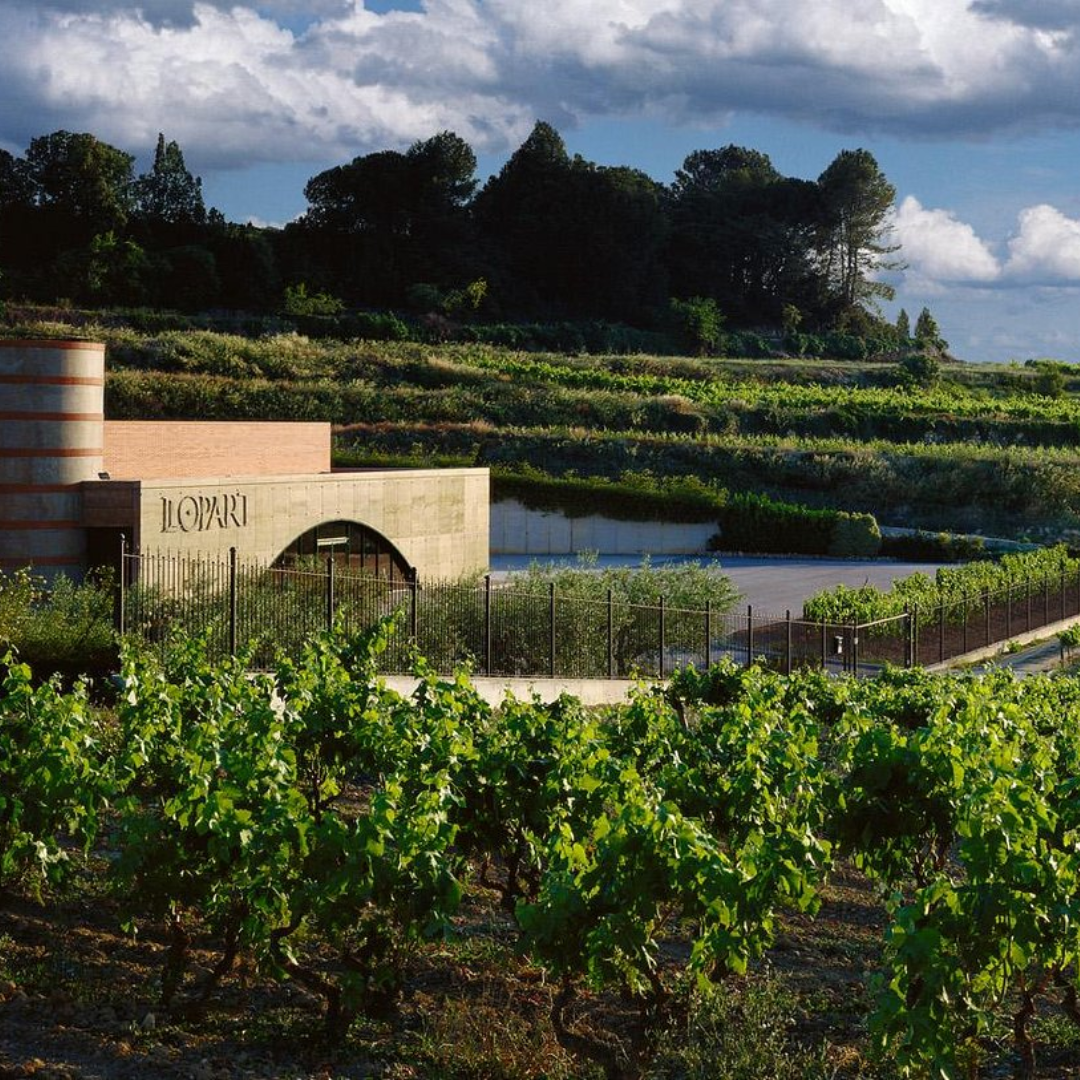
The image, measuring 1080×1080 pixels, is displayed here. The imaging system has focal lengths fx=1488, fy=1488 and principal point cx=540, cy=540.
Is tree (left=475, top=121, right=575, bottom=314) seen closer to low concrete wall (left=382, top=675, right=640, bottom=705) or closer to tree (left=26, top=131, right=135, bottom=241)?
tree (left=26, top=131, right=135, bottom=241)

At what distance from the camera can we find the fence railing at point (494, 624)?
61.3 ft

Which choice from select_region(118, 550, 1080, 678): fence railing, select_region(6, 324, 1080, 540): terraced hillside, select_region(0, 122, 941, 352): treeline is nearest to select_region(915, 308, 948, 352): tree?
select_region(0, 122, 941, 352): treeline

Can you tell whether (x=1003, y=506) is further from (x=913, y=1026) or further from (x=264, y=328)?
(x=913, y=1026)

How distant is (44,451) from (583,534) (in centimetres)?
2762

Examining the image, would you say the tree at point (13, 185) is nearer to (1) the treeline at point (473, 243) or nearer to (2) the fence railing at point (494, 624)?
(1) the treeline at point (473, 243)

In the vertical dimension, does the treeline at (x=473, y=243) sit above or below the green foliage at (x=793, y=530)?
above

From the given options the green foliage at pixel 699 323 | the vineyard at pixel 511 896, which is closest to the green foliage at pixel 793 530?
the vineyard at pixel 511 896

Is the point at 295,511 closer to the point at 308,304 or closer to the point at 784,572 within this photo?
the point at 784,572

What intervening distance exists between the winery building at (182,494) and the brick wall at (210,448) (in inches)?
1.1

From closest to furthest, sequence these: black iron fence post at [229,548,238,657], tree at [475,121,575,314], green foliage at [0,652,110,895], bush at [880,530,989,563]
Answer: green foliage at [0,652,110,895] → black iron fence post at [229,548,238,657] → bush at [880,530,989,563] → tree at [475,121,575,314]

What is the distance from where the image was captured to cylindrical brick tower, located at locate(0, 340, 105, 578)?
2103 centimetres

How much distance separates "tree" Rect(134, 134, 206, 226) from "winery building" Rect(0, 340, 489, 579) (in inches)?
2667

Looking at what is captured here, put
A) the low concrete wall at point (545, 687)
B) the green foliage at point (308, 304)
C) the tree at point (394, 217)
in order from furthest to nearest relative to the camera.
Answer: the tree at point (394, 217) < the green foliage at point (308, 304) < the low concrete wall at point (545, 687)

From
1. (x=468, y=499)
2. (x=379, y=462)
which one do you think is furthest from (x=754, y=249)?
(x=468, y=499)
